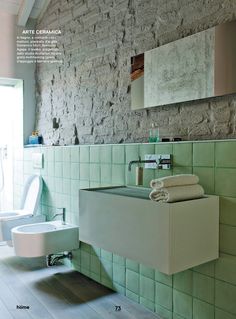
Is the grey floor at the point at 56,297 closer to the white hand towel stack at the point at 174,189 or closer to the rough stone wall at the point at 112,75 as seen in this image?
the white hand towel stack at the point at 174,189

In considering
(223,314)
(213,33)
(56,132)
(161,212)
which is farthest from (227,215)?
(56,132)

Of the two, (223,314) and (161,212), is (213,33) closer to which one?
(161,212)

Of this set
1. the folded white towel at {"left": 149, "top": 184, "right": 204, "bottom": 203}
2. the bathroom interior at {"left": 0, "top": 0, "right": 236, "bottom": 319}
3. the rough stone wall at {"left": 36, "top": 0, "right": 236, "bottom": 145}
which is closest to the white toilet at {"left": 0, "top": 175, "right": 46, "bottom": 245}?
the bathroom interior at {"left": 0, "top": 0, "right": 236, "bottom": 319}

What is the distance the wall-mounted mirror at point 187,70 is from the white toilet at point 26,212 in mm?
1653

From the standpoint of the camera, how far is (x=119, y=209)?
1.88m

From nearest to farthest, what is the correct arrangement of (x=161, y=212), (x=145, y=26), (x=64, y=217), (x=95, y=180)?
(x=161, y=212), (x=145, y=26), (x=95, y=180), (x=64, y=217)

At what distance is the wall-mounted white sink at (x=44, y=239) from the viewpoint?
2.64 m

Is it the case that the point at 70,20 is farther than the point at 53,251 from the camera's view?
Result: Yes

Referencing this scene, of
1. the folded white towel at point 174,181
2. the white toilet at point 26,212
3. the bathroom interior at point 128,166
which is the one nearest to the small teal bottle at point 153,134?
the bathroom interior at point 128,166

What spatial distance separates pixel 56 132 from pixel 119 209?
76.3 inches

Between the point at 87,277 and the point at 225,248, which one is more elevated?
the point at 225,248

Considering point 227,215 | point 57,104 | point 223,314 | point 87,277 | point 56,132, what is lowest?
point 87,277

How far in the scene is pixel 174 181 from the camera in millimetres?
1723

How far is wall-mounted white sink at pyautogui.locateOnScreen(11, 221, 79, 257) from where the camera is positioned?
8.68 ft
